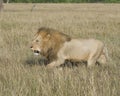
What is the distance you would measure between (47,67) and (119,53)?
2589mm

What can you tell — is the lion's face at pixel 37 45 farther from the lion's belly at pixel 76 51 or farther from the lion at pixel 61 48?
the lion's belly at pixel 76 51

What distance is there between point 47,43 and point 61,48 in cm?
26

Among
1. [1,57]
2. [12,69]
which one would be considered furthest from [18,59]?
[12,69]

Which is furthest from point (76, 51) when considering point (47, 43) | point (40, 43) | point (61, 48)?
point (40, 43)

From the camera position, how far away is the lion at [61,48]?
24.3ft

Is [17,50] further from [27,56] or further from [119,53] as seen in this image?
[119,53]

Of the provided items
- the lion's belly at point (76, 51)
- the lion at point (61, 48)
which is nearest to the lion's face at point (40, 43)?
the lion at point (61, 48)

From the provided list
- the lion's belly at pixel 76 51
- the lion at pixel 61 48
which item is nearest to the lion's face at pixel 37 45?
Answer: the lion at pixel 61 48

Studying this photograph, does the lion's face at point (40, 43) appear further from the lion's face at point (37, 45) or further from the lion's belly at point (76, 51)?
the lion's belly at point (76, 51)

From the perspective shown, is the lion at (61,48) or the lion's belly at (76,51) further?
the lion's belly at (76,51)

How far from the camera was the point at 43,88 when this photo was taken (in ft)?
17.3

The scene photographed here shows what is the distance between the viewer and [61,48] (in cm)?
755

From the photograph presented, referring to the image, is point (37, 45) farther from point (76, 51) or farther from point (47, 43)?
point (76, 51)

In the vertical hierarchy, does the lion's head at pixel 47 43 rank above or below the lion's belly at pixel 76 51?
above
